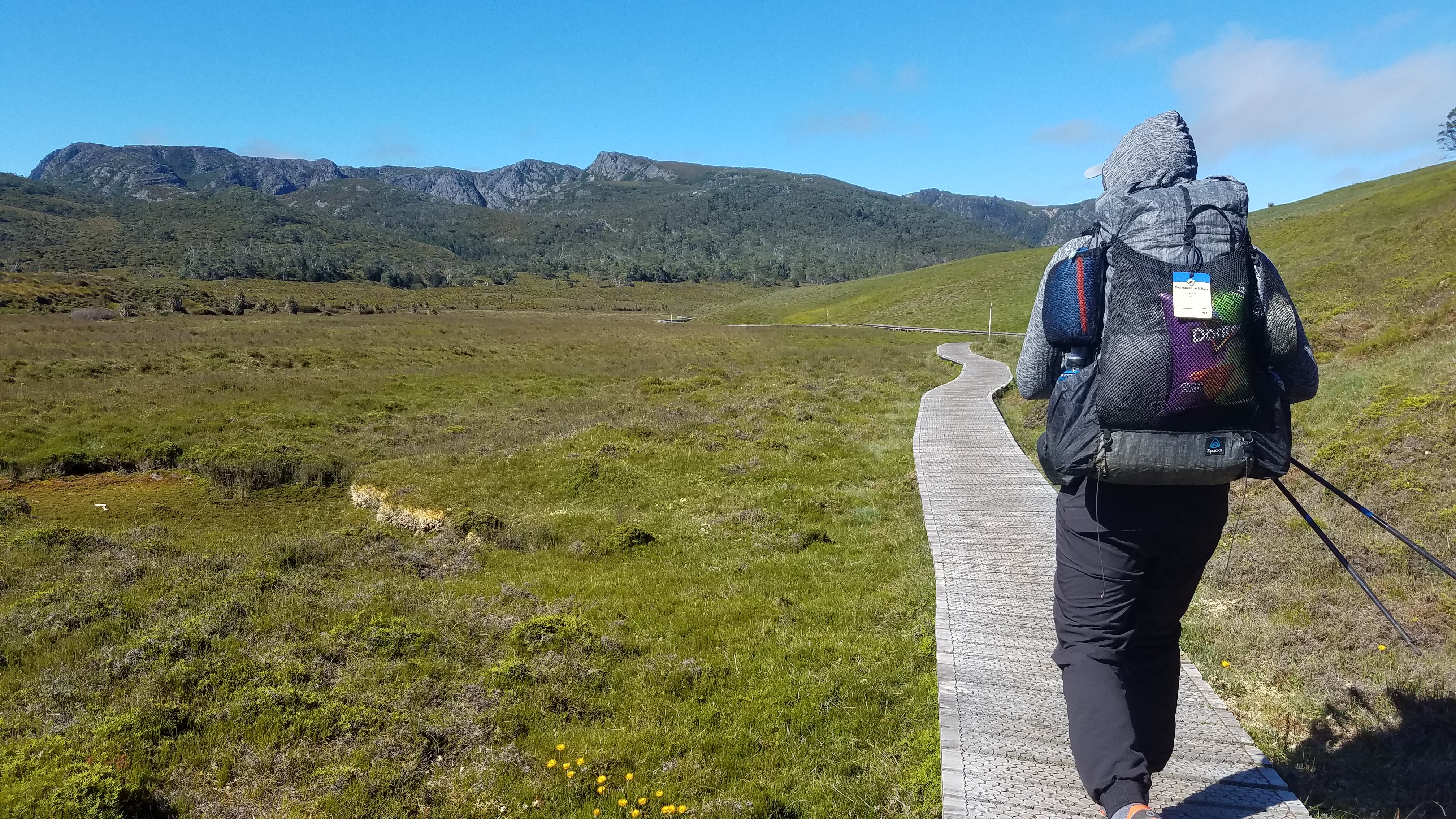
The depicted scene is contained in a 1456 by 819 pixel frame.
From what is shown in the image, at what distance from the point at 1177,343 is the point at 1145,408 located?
0.75 ft

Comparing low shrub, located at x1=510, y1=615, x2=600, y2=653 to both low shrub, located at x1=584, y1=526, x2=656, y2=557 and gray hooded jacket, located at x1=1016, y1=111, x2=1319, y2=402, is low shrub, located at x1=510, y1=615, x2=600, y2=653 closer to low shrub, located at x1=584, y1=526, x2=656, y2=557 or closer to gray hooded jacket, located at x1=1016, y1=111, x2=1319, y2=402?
low shrub, located at x1=584, y1=526, x2=656, y2=557

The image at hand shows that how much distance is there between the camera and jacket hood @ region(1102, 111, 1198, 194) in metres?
2.75

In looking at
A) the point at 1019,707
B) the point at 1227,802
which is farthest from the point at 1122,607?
the point at 1019,707

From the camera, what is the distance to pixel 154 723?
4.59 m

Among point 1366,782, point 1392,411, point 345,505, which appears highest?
point 1392,411

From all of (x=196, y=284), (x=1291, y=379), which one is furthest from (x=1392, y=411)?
(x=196, y=284)

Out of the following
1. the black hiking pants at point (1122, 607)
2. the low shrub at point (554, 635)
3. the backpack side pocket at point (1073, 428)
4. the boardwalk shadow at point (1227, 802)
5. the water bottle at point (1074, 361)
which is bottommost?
the low shrub at point (554, 635)

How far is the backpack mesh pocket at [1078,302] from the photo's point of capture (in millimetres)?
2627

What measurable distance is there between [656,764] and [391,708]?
189cm

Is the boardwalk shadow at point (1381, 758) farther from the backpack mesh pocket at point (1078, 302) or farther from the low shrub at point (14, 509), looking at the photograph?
the low shrub at point (14, 509)

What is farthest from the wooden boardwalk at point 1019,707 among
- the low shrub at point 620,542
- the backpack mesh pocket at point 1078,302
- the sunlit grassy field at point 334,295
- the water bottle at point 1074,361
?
the sunlit grassy field at point 334,295

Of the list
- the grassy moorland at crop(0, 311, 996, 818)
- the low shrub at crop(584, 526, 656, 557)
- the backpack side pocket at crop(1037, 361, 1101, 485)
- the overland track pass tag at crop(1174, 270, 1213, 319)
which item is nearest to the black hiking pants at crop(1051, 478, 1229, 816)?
the backpack side pocket at crop(1037, 361, 1101, 485)

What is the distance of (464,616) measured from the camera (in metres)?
6.69

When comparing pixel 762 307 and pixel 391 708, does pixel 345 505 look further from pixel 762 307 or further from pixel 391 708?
pixel 762 307
